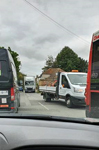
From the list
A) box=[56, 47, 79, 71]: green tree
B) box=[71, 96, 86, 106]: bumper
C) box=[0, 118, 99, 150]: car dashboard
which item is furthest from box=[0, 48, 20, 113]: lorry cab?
box=[56, 47, 79, 71]: green tree

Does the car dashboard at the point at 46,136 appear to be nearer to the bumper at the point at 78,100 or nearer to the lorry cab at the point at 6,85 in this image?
the lorry cab at the point at 6,85

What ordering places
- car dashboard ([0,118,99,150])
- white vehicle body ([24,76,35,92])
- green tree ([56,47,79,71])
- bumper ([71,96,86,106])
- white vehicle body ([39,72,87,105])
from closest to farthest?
car dashboard ([0,118,99,150]) → bumper ([71,96,86,106]) → white vehicle body ([39,72,87,105]) → white vehicle body ([24,76,35,92]) → green tree ([56,47,79,71])

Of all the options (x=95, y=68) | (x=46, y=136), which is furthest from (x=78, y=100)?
(x=46, y=136)

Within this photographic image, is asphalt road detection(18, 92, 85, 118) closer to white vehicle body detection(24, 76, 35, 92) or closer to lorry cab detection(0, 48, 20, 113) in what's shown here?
lorry cab detection(0, 48, 20, 113)

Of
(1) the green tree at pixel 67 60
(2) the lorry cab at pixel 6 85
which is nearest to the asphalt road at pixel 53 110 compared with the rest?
(2) the lorry cab at pixel 6 85

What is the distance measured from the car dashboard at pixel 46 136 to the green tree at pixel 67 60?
7135 cm

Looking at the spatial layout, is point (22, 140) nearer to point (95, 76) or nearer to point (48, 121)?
point (48, 121)

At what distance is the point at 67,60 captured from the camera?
242 ft

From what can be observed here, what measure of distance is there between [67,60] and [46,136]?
72634mm

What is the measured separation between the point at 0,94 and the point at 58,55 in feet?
238

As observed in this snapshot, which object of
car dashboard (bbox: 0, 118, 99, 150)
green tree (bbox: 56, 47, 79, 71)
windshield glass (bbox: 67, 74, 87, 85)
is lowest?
car dashboard (bbox: 0, 118, 99, 150)

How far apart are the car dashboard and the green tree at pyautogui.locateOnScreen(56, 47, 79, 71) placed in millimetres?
71350

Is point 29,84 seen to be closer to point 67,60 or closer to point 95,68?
point 67,60

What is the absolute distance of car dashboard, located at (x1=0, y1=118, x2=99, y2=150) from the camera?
1597 millimetres
